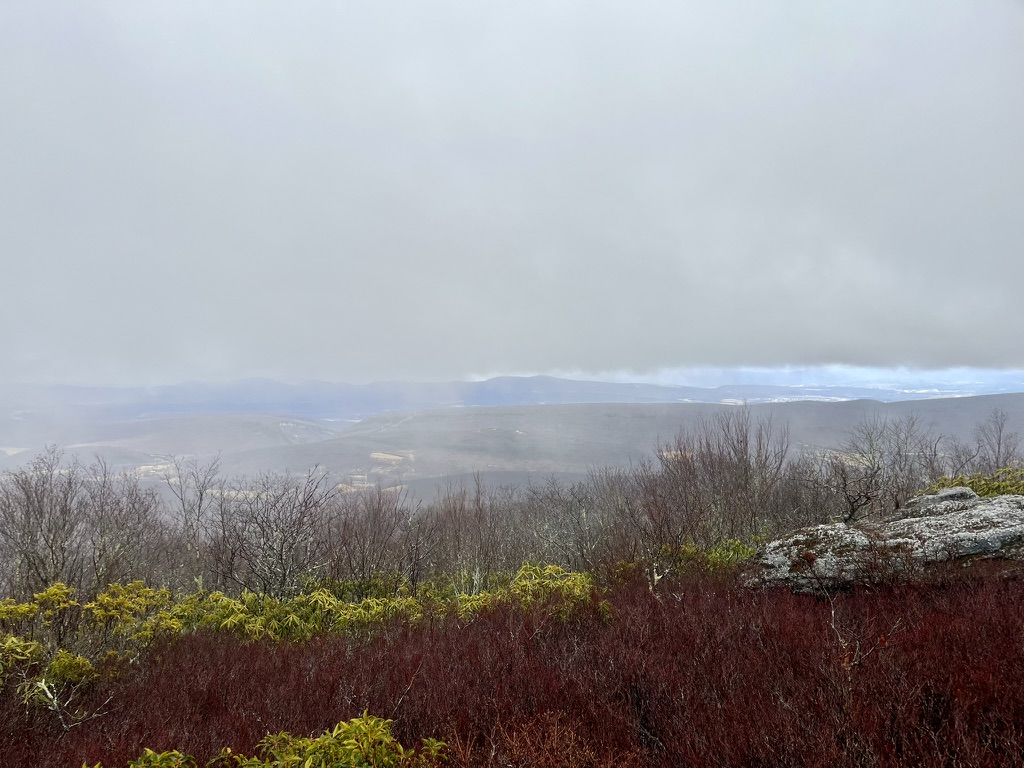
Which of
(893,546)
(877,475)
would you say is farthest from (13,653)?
(877,475)

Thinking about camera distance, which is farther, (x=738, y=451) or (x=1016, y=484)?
(x=738, y=451)

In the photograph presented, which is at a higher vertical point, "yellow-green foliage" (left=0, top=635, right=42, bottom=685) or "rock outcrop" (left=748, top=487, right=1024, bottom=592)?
"rock outcrop" (left=748, top=487, right=1024, bottom=592)

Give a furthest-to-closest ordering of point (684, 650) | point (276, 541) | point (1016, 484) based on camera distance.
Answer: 1. point (276, 541)
2. point (1016, 484)
3. point (684, 650)

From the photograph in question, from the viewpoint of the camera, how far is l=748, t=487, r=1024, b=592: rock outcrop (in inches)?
304

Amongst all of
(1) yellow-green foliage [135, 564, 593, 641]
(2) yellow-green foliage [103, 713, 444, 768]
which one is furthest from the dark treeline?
(2) yellow-green foliage [103, 713, 444, 768]

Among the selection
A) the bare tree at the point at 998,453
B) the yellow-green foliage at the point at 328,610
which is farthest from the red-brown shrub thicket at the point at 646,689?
the bare tree at the point at 998,453

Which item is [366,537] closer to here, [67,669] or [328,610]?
[328,610]

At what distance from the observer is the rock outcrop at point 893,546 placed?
304 inches

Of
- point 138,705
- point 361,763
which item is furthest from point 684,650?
point 138,705

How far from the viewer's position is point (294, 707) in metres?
5.56

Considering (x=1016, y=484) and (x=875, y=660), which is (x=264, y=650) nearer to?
(x=875, y=660)

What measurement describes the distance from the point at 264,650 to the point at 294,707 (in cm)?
353

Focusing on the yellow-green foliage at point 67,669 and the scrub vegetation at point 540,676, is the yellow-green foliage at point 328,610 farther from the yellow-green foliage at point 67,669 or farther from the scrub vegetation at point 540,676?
the yellow-green foliage at point 67,669

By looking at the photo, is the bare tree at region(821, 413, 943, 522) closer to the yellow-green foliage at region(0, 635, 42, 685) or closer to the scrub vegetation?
the scrub vegetation
